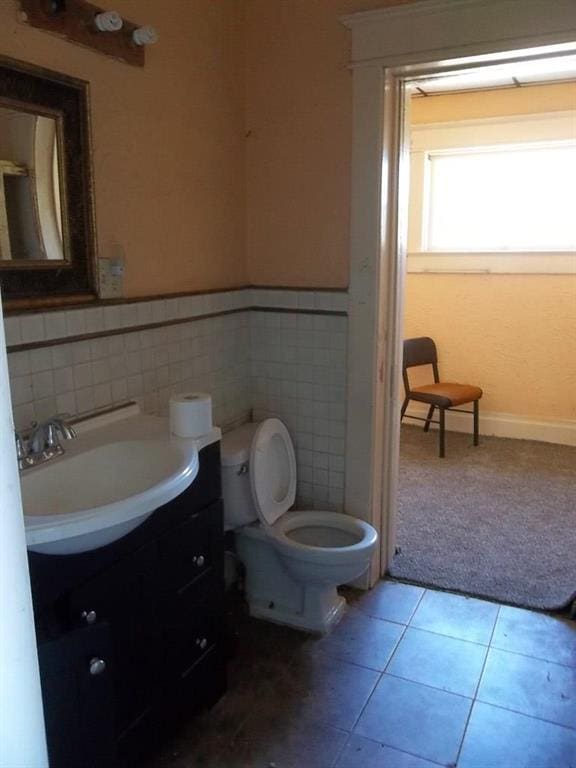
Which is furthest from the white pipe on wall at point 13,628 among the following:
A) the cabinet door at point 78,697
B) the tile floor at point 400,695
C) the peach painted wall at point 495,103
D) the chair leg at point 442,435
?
the peach painted wall at point 495,103

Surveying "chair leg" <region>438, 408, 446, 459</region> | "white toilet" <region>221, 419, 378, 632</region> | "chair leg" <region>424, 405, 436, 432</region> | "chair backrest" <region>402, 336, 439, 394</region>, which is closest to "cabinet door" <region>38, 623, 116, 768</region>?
"white toilet" <region>221, 419, 378, 632</region>

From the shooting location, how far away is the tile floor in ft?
5.56

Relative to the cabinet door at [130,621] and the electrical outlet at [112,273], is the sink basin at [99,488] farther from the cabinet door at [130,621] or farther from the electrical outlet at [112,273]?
the electrical outlet at [112,273]

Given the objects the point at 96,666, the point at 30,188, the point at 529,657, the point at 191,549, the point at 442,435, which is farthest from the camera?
the point at 442,435

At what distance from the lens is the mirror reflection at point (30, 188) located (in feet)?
4.91

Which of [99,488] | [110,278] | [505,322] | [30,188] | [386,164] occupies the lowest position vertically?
[99,488]

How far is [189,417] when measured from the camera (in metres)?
1.66

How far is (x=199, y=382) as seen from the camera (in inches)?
89.7

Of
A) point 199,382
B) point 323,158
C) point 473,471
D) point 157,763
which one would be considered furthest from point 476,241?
point 157,763

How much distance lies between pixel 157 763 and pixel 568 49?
94.6 inches

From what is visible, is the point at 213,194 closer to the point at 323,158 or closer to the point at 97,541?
the point at 323,158

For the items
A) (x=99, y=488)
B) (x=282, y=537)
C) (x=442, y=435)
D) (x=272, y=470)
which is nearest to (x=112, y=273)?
(x=99, y=488)

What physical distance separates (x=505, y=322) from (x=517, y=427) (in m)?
0.74

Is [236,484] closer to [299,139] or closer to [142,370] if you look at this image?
[142,370]
